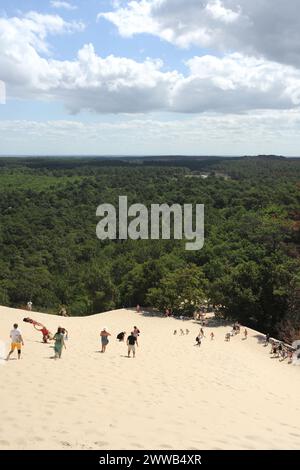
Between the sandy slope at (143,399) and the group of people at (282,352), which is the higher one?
the sandy slope at (143,399)

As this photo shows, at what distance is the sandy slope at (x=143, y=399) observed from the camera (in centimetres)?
827

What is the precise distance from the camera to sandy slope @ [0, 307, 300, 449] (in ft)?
27.1

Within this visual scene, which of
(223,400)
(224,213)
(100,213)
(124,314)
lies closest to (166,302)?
(124,314)

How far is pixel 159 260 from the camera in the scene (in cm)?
3731

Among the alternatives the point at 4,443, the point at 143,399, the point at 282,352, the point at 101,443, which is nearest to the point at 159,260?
the point at 282,352

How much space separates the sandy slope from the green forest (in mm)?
10548

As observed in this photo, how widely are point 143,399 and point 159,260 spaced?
26159 millimetres

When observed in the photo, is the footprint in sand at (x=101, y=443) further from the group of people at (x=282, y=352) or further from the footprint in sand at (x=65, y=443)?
the group of people at (x=282, y=352)

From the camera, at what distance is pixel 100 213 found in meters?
83.1

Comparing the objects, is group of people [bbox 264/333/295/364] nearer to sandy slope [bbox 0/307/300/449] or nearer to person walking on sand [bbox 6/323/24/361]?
sandy slope [bbox 0/307/300/449]

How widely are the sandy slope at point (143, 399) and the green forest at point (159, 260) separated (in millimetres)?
10548

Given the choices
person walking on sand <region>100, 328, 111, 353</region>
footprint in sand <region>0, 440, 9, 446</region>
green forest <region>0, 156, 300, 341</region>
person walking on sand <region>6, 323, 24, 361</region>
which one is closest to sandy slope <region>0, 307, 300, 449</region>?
footprint in sand <region>0, 440, 9, 446</region>


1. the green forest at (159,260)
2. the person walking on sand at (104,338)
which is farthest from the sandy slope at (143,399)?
the green forest at (159,260)
